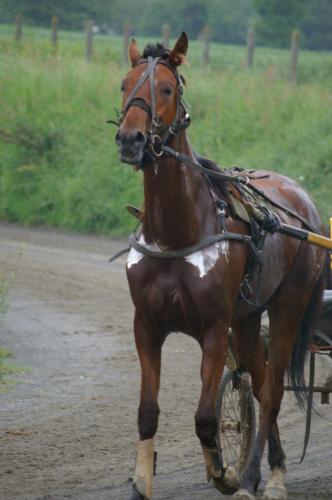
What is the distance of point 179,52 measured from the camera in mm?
5758

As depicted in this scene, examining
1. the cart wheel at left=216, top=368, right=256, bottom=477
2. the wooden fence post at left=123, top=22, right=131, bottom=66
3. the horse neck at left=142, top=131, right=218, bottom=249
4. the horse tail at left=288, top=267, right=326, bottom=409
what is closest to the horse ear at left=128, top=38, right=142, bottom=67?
the horse neck at left=142, top=131, right=218, bottom=249

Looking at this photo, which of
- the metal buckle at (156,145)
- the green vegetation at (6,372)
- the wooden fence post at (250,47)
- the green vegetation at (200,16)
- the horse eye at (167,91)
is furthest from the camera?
the green vegetation at (200,16)

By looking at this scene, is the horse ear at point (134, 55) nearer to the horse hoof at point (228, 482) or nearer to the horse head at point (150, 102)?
the horse head at point (150, 102)

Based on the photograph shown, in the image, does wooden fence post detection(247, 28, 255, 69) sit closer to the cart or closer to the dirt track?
the dirt track

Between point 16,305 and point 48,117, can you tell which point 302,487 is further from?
point 48,117

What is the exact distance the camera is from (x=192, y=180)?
19.4 feet

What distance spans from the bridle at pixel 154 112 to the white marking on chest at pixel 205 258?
55 centimetres

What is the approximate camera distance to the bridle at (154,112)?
5.46m

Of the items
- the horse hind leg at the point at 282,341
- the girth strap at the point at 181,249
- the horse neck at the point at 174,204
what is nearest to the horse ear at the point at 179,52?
the horse neck at the point at 174,204

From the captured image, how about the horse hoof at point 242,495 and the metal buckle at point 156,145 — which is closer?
the metal buckle at point 156,145

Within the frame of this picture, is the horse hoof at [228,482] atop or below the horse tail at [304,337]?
below

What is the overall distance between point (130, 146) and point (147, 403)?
1.32 metres

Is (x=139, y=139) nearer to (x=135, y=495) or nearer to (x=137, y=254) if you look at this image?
(x=137, y=254)

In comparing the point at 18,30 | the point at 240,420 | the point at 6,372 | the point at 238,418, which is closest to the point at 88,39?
the point at 18,30
